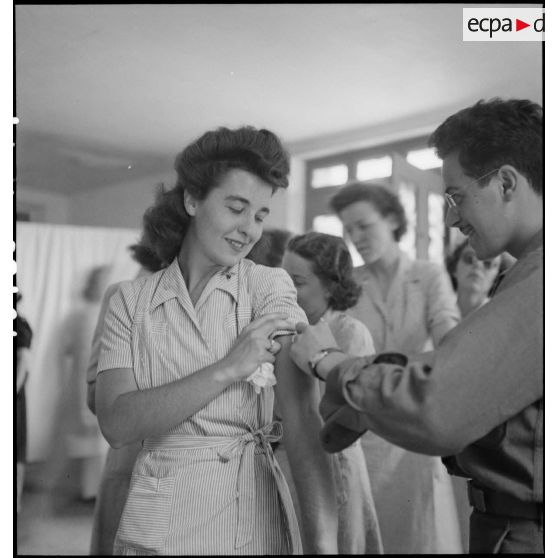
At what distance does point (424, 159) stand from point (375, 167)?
147 mm

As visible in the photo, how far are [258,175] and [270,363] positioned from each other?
525 millimetres

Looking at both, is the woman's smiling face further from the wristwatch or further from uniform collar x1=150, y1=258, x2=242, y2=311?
the wristwatch

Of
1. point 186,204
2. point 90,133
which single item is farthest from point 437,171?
point 90,133

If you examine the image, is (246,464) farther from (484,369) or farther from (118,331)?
(484,369)

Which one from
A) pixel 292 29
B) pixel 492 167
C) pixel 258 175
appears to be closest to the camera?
pixel 492 167

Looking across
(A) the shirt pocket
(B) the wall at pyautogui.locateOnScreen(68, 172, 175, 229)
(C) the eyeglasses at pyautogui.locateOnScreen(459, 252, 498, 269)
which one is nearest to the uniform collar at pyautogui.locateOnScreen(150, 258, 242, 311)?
(B) the wall at pyautogui.locateOnScreen(68, 172, 175, 229)

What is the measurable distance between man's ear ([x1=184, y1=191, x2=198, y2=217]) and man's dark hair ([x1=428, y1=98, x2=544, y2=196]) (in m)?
0.71

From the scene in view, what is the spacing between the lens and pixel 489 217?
161 cm

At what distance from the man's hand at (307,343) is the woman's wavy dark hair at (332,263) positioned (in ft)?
0.78

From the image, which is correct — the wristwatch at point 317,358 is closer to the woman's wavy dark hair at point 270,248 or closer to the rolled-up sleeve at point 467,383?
the rolled-up sleeve at point 467,383

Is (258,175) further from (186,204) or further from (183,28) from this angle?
(183,28)

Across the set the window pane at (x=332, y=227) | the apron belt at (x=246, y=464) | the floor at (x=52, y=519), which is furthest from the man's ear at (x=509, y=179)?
the floor at (x=52, y=519)

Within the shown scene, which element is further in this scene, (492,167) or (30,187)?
(30,187)

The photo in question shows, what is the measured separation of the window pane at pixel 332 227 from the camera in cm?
192
